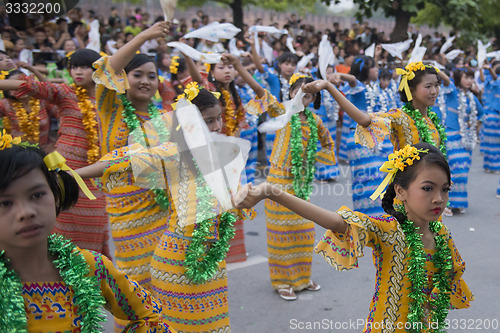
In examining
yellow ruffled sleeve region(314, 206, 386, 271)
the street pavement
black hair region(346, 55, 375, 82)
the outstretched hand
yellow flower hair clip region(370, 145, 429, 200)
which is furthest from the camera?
black hair region(346, 55, 375, 82)

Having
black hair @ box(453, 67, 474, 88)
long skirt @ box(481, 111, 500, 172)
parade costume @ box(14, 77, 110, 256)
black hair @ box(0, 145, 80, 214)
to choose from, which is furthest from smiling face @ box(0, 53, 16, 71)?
long skirt @ box(481, 111, 500, 172)

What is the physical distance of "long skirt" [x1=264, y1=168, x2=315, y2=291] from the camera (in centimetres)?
415

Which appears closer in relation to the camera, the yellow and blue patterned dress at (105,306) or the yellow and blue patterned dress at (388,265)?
the yellow and blue patterned dress at (105,306)

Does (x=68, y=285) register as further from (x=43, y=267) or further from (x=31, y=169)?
(x=31, y=169)

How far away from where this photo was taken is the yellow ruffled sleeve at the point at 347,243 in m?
2.14

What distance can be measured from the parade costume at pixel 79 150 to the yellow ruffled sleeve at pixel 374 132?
2134mm

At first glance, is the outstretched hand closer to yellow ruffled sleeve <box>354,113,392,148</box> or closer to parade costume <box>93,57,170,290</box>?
parade costume <box>93,57,170,290</box>

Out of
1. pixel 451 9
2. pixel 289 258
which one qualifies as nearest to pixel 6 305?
pixel 289 258

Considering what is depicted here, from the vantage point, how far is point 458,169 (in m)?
6.38

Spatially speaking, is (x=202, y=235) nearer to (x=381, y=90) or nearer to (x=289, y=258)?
(x=289, y=258)

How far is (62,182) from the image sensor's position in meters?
1.77

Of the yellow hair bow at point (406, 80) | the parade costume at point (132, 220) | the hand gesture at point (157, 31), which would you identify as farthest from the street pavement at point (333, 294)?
the hand gesture at point (157, 31)

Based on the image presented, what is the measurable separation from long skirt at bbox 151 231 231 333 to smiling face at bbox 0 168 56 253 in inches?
40.4

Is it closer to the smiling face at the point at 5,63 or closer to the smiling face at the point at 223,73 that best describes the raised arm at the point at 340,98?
the smiling face at the point at 223,73
